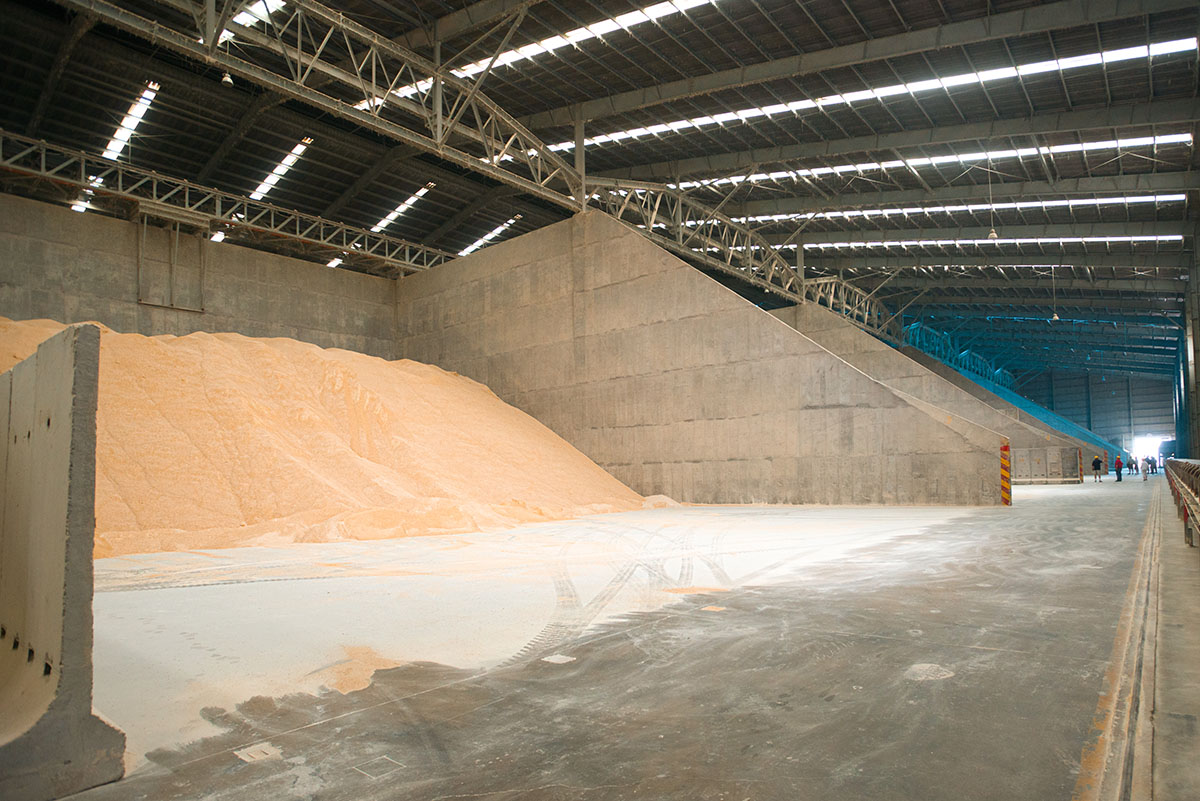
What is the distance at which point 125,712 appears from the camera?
3580 millimetres

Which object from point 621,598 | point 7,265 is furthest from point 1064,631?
point 7,265

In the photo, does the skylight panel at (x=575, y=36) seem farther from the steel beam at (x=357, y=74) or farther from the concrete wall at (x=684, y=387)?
the concrete wall at (x=684, y=387)

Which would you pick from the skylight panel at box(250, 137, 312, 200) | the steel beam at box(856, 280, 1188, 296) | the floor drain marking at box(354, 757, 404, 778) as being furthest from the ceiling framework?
the floor drain marking at box(354, 757, 404, 778)

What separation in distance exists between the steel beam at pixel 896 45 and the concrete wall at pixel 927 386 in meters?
16.9

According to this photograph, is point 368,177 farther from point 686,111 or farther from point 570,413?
point 686,111

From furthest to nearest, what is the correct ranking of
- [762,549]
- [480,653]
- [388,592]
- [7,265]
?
[7,265] < [762,549] < [388,592] < [480,653]

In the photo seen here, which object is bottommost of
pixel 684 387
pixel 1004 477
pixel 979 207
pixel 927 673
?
pixel 927 673

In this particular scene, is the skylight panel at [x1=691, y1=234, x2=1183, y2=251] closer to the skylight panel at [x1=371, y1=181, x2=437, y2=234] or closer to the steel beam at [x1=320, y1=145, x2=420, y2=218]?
the skylight panel at [x1=371, y1=181, x2=437, y2=234]

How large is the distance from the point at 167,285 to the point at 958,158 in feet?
85.2

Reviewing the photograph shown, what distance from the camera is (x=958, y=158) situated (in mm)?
23203

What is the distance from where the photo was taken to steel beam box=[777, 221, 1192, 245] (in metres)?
27.2

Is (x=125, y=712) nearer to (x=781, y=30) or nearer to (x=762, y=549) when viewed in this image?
(x=762, y=549)

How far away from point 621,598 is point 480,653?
6.95 ft

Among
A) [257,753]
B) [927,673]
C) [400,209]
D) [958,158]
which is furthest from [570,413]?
[257,753]
